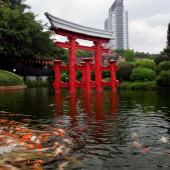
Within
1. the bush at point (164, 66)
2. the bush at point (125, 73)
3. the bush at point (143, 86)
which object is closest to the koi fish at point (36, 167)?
the bush at point (143, 86)

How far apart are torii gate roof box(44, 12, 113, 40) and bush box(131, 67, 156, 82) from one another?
26.0 ft

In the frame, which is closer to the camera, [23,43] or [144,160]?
[144,160]

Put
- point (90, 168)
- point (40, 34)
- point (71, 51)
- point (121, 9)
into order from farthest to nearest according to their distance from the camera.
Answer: point (121, 9), point (40, 34), point (71, 51), point (90, 168)

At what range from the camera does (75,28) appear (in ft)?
57.2

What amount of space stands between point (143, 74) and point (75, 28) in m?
12.3

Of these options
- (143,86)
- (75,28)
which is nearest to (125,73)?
(143,86)

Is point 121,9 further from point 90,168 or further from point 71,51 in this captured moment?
point 90,168

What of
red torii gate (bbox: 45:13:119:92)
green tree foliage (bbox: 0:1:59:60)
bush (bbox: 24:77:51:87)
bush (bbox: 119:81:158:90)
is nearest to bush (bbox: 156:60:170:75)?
bush (bbox: 119:81:158:90)

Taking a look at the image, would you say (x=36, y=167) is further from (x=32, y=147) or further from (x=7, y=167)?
(x=32, y=147)

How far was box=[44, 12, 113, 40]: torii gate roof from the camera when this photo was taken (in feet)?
52.0

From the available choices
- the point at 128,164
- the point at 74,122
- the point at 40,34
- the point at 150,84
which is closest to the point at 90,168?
the point at 128,164

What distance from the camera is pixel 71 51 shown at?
695 inches

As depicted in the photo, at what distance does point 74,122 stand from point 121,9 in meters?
132

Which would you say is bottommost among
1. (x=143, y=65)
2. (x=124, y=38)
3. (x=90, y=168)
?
(x=90, y=168)
